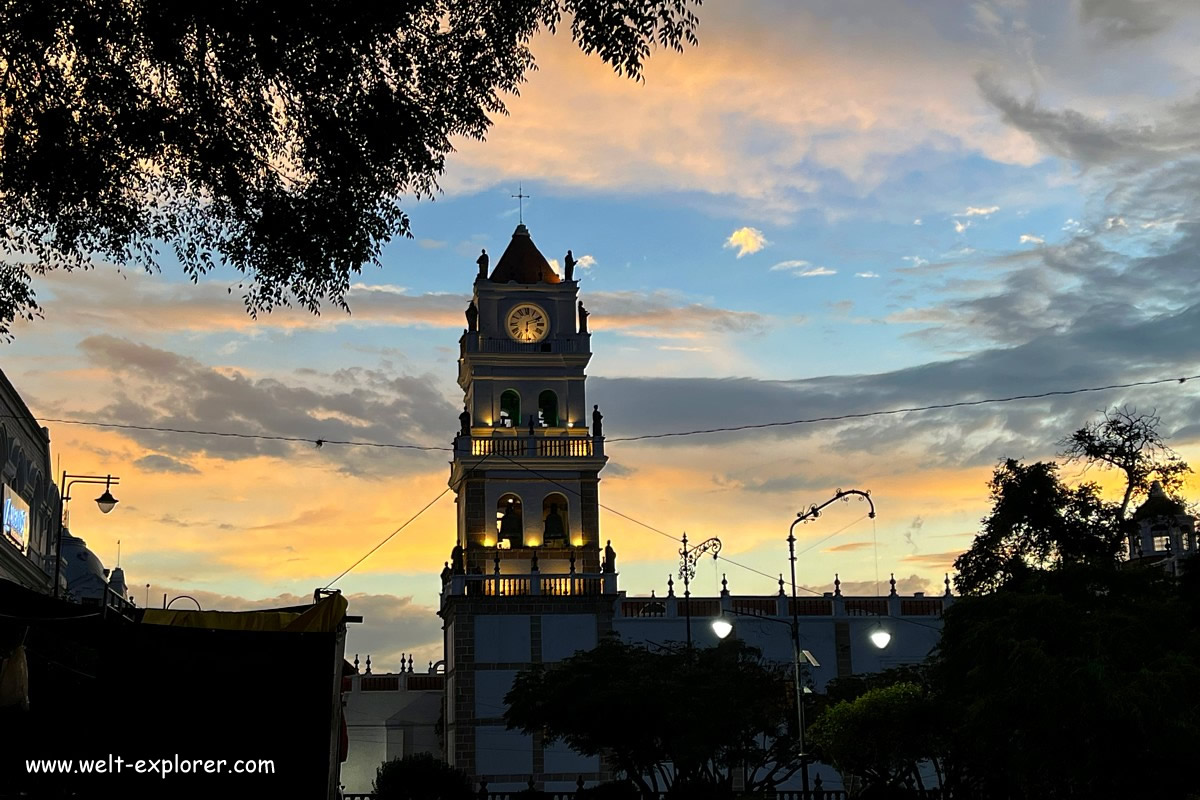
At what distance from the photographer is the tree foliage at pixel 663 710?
3631 centimetres

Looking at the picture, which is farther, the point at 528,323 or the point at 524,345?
the point at 528,323

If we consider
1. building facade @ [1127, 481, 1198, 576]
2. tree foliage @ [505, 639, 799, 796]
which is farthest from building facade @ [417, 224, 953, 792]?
building facade @ [1127, 481, 1198, 576]

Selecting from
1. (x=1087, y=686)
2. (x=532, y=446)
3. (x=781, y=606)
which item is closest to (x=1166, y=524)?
(x=1087, y=686)

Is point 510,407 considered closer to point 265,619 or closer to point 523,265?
point 523,265

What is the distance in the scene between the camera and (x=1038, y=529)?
35438 millimetres

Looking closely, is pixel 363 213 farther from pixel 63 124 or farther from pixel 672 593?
pixel 672 593

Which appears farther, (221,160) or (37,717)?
(221,160)

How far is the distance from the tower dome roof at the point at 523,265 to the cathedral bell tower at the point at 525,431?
52 mm

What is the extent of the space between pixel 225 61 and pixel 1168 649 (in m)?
20.8

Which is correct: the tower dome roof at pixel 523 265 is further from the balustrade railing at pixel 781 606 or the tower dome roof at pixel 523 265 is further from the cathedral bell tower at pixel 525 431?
the balustrade railing at pixel 781 606

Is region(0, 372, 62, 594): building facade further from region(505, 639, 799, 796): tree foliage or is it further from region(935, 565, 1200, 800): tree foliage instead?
region(935, 565, 1200, 800): tree foliage

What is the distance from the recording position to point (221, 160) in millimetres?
12617

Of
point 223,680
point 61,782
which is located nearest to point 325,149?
point 223,680

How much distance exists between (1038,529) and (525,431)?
2162 cm
